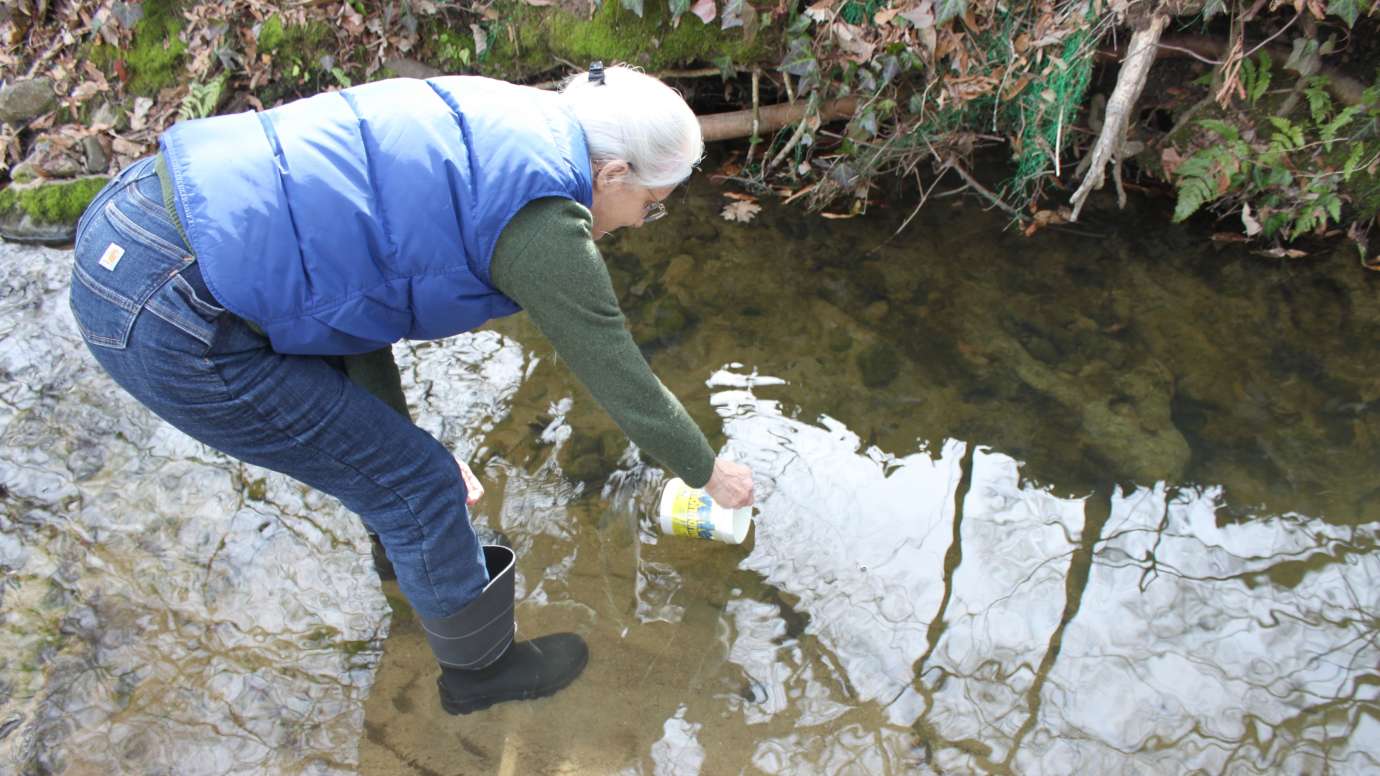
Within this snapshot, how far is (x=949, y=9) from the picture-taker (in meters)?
3.86

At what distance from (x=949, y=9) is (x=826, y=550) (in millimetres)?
2399

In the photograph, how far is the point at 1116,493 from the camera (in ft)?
11.1

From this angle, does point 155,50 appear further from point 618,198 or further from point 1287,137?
point 1287,137

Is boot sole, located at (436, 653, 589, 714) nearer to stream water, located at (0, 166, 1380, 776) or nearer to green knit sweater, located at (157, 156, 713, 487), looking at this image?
stream water, located at (0, 166, 1380, 776)

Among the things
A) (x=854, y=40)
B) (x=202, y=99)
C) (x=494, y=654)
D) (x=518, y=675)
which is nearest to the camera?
(x=494, y=654)

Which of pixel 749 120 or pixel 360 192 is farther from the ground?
pixel 360 192

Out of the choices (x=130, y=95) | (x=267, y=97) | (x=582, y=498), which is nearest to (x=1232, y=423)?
(x=582, y=498)

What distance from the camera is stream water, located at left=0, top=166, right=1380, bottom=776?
108 inches

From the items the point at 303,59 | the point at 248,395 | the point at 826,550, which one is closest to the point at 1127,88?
the point at 826,550

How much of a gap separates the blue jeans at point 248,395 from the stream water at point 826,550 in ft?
2.71

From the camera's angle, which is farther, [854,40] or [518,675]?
[854,40]

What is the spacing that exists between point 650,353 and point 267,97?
10.1 ft

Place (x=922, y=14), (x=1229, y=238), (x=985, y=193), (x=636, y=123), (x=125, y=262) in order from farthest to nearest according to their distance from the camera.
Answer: (x=985, y=193), (x=1229, y=238), (x=922, y=14), (x=636, y=123), (x=125, y=262)

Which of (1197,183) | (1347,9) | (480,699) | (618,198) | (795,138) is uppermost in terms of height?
(1347,9)
